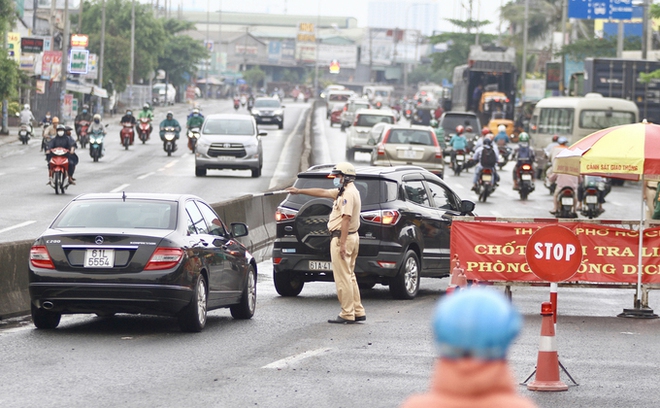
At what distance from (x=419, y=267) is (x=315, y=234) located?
4.84ft

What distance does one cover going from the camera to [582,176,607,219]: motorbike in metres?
28.0

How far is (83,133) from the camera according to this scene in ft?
167

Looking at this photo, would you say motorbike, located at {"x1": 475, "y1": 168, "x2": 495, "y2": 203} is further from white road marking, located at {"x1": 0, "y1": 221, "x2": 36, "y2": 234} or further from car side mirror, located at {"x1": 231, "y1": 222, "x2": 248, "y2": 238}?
car side mirror, located at {"x1": 231, "y1": 222, "x2": 248, "y2": 238}

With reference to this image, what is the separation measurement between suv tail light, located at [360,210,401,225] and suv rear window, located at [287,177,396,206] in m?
0.16

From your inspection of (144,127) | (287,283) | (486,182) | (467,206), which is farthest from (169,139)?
(287,283)

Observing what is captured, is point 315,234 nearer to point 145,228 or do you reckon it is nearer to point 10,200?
point 145,228

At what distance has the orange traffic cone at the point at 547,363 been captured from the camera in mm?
9281

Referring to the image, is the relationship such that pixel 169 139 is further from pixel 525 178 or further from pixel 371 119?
pixel 525 178

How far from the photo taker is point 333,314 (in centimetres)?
1378

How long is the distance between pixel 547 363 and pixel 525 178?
24.1 metres

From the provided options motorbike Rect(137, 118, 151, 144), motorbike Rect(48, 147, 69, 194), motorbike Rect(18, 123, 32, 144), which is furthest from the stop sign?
motorbike Rect(137, 118, 151, 144)

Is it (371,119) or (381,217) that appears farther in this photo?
(371,119)

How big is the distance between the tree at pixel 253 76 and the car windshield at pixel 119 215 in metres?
169

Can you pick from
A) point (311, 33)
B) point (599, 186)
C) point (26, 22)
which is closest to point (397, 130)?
point (599, 186)
